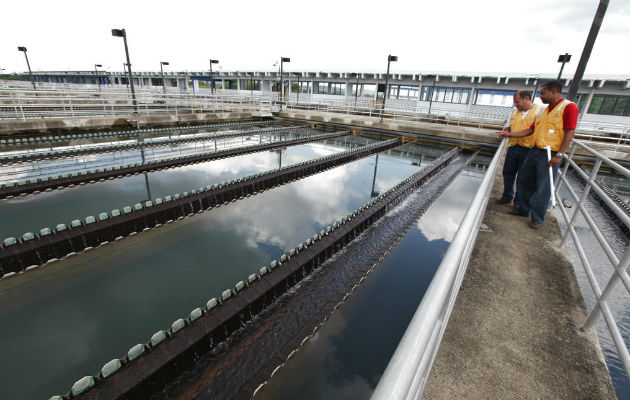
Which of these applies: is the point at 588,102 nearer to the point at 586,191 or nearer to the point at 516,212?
the point at 516,212

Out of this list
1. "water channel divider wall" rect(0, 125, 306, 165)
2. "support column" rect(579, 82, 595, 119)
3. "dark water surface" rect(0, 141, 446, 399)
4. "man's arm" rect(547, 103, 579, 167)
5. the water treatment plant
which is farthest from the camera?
"support column" rect(579, 82, 595, 119)

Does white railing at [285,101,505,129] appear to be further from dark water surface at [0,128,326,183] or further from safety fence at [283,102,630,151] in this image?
dark water surface at [0,128,326,183]

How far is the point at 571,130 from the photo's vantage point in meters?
3.56

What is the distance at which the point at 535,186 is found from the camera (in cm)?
401

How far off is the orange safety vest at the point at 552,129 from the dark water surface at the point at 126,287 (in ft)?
11.7

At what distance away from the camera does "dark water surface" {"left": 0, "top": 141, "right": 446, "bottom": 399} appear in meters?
2.94

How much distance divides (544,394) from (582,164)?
1486cm

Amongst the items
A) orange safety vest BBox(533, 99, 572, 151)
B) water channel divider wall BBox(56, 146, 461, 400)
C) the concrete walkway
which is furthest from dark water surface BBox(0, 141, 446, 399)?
orange safety vest BBox(533, 99, 572, 151)

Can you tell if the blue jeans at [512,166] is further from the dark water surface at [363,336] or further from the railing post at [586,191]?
the railing post at [586,191]

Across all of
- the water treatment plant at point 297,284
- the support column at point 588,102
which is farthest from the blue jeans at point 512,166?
the support column at point 588,102

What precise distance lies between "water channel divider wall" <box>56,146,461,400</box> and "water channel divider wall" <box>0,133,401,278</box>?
2547 millimetres

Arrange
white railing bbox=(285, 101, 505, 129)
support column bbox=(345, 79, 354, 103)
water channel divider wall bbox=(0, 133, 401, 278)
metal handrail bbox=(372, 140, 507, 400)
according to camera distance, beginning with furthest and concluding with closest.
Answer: support column bbox=(345, 79, 354, 103)
white railing bbox=(285, 101, 505, 129)
water channel divider wall bbox=(0, 133, 401, 278)
metal handrail bbox=(372, 140, 507, 400)

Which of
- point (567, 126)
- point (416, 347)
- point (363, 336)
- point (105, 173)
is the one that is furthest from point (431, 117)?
point (416, 347)

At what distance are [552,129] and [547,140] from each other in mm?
138
